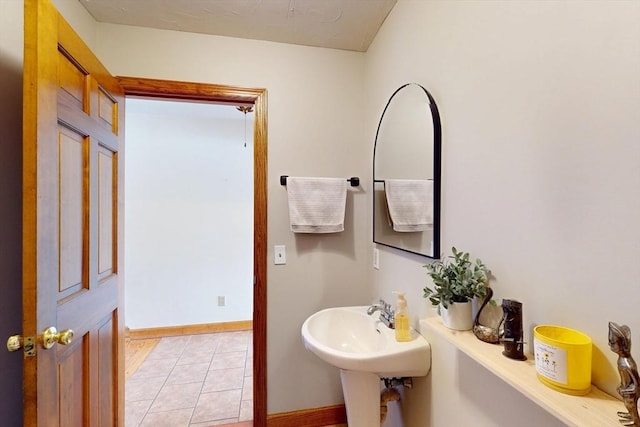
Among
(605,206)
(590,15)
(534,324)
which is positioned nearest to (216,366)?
(534,324)

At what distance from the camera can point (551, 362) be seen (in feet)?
1.94

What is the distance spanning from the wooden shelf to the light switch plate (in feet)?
3.77

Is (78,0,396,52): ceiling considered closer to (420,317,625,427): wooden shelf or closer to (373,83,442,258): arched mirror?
(373,83,442,258): arched mirror

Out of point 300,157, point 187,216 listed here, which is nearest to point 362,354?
point 300,157

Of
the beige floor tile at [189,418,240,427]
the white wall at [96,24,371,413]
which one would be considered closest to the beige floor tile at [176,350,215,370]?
the beige floor tile at [189,418,240,427]

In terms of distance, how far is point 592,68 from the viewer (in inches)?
23.5

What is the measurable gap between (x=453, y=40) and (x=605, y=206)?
Answer: 78 centimetres

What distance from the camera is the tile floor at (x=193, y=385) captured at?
6.23ft

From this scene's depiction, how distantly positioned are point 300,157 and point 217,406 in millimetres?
1821

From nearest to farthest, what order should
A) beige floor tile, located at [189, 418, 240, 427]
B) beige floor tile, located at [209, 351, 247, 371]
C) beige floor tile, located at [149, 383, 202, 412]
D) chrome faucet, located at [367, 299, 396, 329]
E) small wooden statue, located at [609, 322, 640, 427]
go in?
small wooden statue, located at [609, 322, 640, 427] < chrome faucet, located at [367, 299, 396, 329] < beige floor tile, located at [189, 418, 240, 427] < beige floor tile, located at [149, 383, 202, 412] < beige floor tile, located at [209, 351, 247, 371]

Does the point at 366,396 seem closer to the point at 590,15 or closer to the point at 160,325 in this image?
the point at 590,15

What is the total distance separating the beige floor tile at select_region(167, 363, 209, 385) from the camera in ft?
7.55

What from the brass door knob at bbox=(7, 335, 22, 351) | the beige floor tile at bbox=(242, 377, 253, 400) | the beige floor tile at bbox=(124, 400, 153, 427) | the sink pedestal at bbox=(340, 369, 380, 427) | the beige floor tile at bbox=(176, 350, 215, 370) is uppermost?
the brass door knob at bbox=(7, 335, 22, 351)

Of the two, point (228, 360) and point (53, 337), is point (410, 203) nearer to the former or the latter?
point (53, 337)
